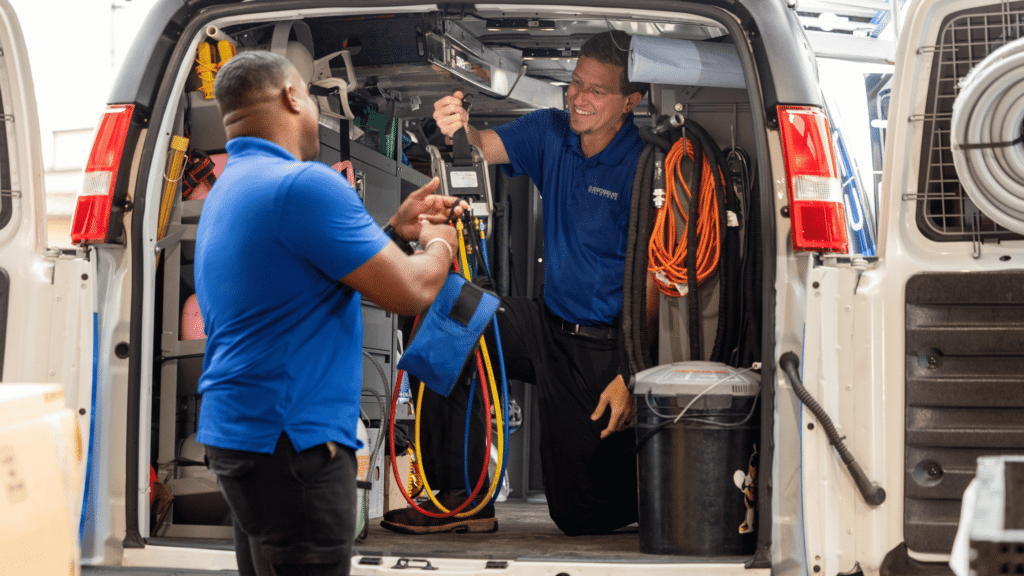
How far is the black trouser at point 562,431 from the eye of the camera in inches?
167

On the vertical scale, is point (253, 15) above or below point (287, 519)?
above

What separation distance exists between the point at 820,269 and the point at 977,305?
18.2 inches

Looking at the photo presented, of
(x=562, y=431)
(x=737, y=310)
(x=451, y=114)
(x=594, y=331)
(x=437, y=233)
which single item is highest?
(x=451, y=114)

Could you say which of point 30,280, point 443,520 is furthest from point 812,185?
point 30,280

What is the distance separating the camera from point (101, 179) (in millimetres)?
3131

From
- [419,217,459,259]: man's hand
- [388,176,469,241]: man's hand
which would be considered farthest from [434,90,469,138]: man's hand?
[419,217,459,259]: man's hand

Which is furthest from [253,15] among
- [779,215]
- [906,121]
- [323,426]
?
[906,121]

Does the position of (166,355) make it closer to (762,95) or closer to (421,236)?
(421,236)

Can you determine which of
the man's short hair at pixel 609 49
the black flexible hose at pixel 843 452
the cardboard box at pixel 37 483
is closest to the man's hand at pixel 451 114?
the man's short hair at pixel 609 49

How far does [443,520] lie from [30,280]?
2030 mm

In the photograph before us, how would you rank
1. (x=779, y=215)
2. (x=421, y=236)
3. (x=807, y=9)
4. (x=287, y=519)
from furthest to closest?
1. (x=807, y=9)
2. (x=779, y=215)
3. (x=421, y=236)
4. (x=287, y=519)

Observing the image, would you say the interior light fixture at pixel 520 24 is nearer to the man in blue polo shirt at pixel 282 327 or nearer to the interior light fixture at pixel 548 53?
the interior light fixture at pixel 548 53

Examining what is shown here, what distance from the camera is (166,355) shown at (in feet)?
12.1

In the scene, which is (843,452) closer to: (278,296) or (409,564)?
(409,564)
